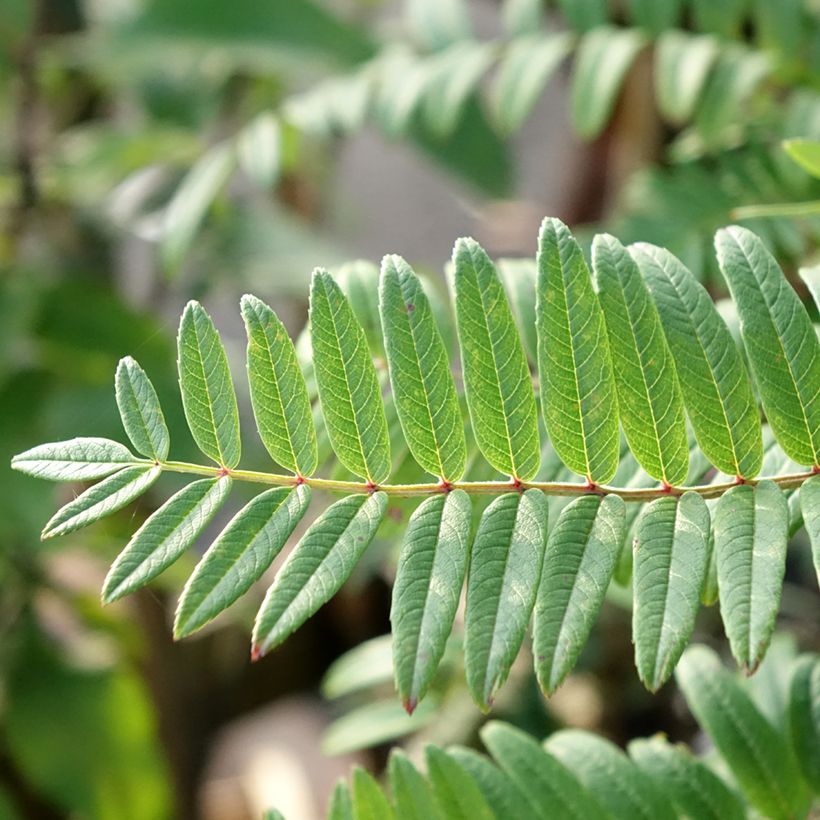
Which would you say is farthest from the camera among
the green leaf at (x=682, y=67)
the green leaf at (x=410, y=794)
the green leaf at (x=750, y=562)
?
the green leaf at (x=682, y=67)

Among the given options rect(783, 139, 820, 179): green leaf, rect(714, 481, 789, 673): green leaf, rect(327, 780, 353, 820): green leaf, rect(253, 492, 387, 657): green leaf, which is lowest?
rect(327, 780, 353, 820): green leaf

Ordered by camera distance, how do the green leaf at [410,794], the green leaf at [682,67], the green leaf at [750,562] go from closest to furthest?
the green leaf at [750,562] < the green leaf at [410,794] < the green leaf at [682,67]

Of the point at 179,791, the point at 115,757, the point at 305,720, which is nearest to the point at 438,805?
the point at 115,757

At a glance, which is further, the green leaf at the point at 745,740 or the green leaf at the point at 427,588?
the green leaf at the point at 745,740

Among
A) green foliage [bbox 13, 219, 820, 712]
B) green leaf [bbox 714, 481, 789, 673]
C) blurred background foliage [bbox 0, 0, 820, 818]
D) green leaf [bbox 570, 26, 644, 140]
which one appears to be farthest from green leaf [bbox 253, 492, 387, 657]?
green leaf [bbox 570, 26, 644, 140]

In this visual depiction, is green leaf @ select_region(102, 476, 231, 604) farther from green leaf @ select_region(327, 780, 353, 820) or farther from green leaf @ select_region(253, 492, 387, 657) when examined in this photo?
green leaf @ select_region(327, 780, 353, 820)

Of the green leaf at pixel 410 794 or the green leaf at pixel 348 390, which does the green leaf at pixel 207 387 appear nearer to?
the green leaf at pixel 348 390

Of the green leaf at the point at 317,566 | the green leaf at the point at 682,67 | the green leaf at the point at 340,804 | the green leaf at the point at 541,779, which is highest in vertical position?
the green leaf at the point at 682,67

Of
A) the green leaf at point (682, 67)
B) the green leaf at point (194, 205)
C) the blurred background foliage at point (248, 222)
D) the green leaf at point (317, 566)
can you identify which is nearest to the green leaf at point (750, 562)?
the green leaf at point (317, 566)
